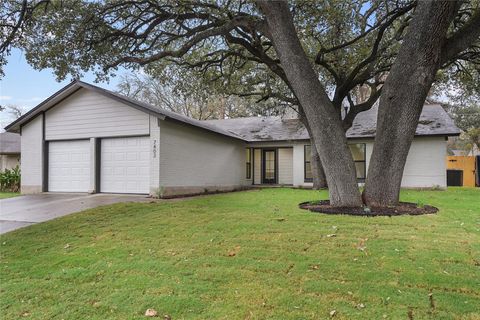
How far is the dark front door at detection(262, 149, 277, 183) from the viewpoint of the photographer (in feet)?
63.6

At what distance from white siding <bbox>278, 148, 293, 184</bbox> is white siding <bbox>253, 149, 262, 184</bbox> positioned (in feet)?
3.75

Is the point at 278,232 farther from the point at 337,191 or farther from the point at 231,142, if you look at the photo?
the point at 231,142

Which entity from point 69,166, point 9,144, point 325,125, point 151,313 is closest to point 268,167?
point 69,166

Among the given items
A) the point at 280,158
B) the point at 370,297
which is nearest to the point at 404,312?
the point at 370,297

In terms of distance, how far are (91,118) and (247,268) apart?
36.0ft

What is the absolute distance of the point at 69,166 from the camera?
528 inches

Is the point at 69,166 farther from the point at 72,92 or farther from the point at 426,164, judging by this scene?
the point at 426,164

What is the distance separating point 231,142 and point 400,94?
1074 centimetres

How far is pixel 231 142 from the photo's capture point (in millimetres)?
17141

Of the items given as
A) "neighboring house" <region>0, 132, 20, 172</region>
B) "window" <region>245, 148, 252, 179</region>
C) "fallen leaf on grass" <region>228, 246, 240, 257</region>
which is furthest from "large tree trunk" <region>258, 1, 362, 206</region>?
"neighboring house" <region>0, 132, 20, 172</region>

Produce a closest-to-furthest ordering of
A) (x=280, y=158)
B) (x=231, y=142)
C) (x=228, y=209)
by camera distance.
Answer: (x=228, y=209)
(x=231, y=142)
(x=280, y=158)

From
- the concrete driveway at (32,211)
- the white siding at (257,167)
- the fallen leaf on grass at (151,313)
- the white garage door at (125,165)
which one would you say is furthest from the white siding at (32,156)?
the fallen leaf on grass at (151,313)

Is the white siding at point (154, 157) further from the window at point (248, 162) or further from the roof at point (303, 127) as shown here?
the window at point (248, 162)

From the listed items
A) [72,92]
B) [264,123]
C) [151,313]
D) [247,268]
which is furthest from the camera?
[264,123]
